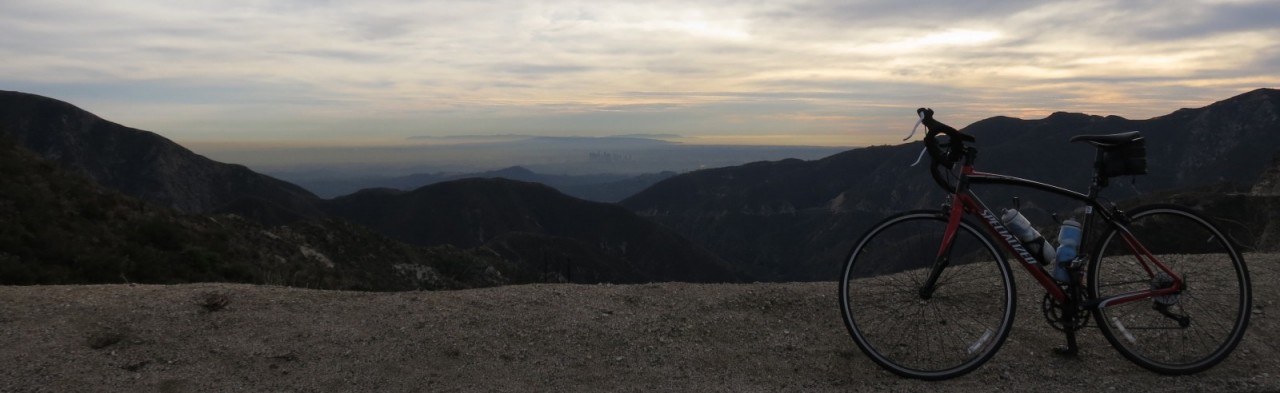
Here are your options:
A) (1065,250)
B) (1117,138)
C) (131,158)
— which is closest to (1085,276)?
(1065,250)

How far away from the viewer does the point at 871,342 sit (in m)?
5.51

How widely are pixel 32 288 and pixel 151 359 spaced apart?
101 inches

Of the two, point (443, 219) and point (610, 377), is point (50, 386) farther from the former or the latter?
point (443, 219)

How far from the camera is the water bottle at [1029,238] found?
4.86 meters

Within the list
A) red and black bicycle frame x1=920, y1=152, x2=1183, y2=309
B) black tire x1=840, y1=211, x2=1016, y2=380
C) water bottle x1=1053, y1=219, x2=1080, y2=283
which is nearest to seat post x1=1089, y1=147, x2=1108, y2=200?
red and black bicycle frame x1=920, y1=152, x2=1183, y2=309

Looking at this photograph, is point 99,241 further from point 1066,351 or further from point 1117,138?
point 1117,138

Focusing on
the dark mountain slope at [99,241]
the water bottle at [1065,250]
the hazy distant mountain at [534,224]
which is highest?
the water bottle at [1065,250]

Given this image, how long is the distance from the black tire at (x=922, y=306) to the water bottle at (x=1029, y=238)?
212mm

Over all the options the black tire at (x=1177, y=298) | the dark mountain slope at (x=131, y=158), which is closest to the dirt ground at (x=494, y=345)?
the black tire at (x=1177, y=298)

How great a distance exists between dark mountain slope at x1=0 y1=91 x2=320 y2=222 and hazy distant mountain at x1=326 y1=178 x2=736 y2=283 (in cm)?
2110

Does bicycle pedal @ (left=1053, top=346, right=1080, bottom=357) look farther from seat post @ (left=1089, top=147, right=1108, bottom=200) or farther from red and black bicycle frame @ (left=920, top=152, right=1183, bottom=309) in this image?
seat post @ (left=1089, top=147, right=1108, bottom=200)

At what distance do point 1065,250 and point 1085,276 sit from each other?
0.38 meters

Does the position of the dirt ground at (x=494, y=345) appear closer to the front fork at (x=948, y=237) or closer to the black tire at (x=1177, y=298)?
the black tire at (x=1177, y=298)

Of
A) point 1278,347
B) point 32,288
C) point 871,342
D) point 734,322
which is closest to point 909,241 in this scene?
point 871,342
